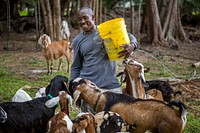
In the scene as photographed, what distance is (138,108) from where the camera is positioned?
4113 millimetres

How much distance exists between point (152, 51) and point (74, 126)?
13028 mm

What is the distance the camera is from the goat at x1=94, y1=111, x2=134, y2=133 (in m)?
3.91

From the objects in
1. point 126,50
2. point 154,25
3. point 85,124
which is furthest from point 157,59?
point 85,124

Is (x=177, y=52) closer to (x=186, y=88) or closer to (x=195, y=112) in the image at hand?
(x=186, y=88)

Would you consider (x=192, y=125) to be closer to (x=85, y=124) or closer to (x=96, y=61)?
(x=96, y=61)

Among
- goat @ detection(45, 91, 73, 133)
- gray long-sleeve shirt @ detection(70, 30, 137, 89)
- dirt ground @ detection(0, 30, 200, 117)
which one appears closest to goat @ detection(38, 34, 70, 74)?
dirt ground @ detection(0, 30, 200, 117)

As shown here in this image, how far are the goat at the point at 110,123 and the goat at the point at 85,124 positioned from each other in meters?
0.09

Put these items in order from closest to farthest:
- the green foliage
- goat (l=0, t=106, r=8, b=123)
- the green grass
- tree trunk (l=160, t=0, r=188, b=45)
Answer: goat (l=0, t=106, r=8, b=123)
the green grass
tree trunk (l=160, t=0, r=188, b=45)
the green foliage

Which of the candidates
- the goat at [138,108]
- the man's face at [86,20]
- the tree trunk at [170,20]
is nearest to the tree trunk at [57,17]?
the tree trunk at [170,20]

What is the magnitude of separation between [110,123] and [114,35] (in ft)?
3.46

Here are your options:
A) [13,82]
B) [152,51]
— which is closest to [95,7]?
[152,51]

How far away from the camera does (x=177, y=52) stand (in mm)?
16656

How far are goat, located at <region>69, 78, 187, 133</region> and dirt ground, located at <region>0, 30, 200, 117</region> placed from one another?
2769mm

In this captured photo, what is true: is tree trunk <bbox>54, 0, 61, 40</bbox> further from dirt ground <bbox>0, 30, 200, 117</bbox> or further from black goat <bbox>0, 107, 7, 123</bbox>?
black goat <bbox>0, 107, 7, 123</bbox>
